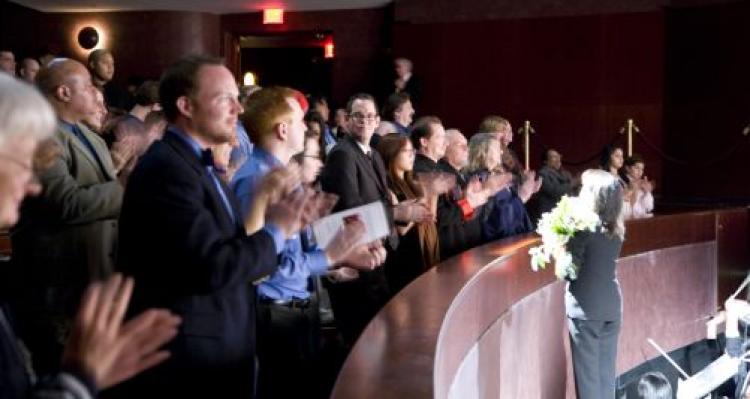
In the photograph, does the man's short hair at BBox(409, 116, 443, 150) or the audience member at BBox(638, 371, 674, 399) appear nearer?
the man's short hair at BBox(409, 116, 443, 150)

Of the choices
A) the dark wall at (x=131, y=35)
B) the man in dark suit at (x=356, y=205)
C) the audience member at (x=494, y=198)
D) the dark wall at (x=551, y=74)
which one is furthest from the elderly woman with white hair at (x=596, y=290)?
the dark wall at (x=131, y=35)

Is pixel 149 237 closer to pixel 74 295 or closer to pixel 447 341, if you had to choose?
pixel 74 295

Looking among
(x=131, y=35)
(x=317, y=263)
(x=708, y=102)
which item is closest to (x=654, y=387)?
(x=317, y=263)

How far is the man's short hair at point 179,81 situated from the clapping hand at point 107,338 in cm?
88

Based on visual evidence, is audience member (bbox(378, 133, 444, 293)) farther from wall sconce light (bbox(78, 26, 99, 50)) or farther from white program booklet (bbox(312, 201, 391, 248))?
wall sconce light (bbox(78, 26, 99, 50))

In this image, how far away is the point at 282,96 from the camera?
317 centimetres

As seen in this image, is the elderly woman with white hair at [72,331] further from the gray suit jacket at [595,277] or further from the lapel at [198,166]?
the gray suit jacket at [595,277]

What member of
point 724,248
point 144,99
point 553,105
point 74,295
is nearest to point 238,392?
point 74,295

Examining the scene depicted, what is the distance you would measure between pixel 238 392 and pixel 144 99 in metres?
3.23

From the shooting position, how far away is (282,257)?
295 cm

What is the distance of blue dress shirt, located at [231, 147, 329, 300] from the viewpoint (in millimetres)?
2922

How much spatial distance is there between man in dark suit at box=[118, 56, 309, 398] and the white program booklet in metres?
0.48

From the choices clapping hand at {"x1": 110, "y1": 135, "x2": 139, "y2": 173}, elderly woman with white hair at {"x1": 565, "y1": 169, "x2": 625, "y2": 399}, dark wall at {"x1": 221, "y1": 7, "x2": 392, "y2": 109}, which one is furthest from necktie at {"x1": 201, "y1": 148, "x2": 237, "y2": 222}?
dark wall at {"x1": 221, "y1": 7, "x2": 392, "y2": 109}

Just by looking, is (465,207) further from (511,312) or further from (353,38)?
(353,38)
